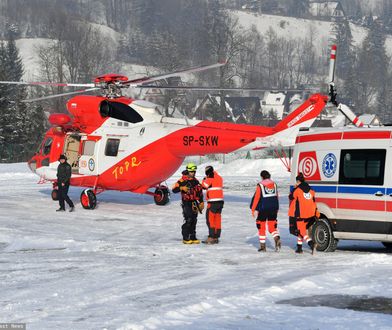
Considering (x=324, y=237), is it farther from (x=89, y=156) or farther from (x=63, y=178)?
(x=89, y=156)

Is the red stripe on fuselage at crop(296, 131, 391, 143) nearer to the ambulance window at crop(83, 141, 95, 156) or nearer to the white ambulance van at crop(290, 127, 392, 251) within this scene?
the white ambulance van at crop(290, 127, 392, 251)

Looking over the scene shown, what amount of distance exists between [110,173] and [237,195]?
6568 mm

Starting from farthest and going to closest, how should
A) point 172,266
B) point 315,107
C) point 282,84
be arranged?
point 282,84
point 315,107
point 172,266

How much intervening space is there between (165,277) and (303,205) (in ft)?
12.3

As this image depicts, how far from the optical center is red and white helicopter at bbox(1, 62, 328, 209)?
822 inches

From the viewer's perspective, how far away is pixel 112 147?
Answer: 23797mm

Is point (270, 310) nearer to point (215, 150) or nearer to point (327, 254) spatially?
point (327, 254)

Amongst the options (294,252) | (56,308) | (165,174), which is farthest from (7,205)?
(56,308)

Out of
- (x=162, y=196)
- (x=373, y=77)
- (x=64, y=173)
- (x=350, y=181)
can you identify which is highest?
(x=373, y=77)

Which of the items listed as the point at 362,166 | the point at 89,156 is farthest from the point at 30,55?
the point at 362,166

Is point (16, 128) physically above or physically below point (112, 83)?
above

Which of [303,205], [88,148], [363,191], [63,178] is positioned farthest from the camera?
[88,148]

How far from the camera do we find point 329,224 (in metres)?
14.8

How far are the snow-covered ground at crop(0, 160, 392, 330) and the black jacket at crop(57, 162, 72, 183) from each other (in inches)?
47.4
